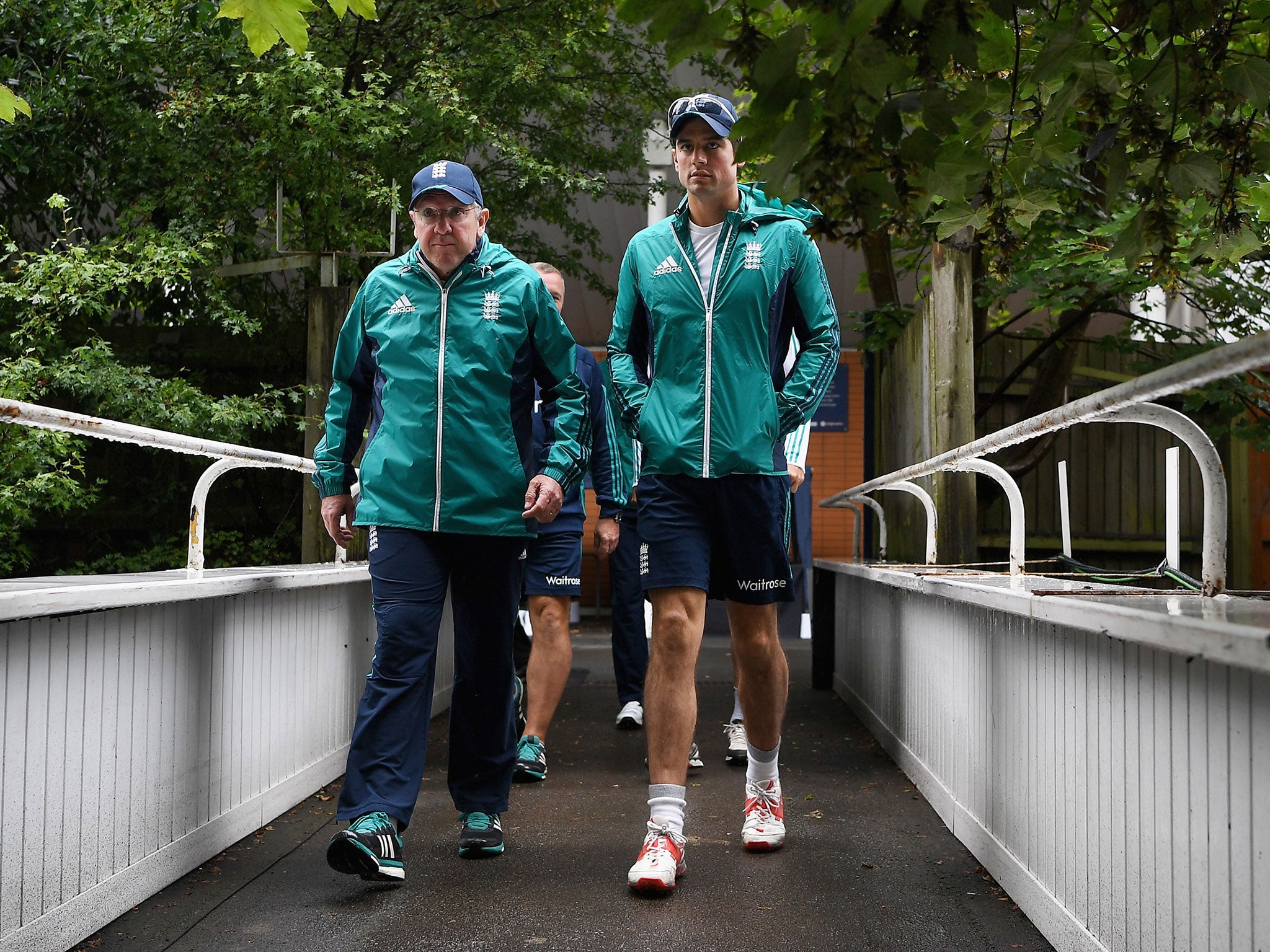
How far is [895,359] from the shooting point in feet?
25.6

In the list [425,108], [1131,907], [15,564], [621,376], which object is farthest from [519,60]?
[1131,907]

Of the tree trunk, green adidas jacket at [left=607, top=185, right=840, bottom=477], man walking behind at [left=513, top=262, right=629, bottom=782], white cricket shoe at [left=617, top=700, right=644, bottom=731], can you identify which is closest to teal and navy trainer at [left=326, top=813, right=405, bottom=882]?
green adidas jacket at [left=607, top=185, right=840, bottom=477]

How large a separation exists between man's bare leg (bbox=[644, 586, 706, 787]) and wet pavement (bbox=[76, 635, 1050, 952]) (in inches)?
13.4

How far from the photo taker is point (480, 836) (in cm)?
363

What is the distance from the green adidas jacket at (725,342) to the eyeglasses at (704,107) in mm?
297

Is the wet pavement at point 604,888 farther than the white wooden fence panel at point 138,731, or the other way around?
the wet pavement at point 604,888

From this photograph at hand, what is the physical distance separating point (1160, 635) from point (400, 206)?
7.24m

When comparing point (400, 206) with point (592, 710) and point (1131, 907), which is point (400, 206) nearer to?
point (592, 710)

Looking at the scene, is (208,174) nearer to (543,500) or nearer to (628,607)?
(628,607)

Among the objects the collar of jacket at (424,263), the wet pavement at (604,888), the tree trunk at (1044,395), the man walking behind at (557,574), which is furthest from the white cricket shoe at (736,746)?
the tree trunk at (1044,395)

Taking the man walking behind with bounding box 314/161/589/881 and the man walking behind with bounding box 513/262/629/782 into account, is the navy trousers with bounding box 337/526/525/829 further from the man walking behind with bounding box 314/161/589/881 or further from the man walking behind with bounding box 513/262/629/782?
the man walking behind with bounding box 513/262/629/782

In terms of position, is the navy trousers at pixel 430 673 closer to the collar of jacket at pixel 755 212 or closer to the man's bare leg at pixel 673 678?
the man's bare leg at pixel 673 678

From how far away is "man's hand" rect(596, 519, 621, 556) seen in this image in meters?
5.06

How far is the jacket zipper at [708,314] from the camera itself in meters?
3.46
